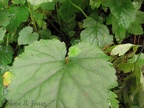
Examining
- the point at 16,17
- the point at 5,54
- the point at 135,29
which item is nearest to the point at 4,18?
the point at 16,17

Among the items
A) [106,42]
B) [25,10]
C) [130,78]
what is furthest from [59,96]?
[25,10]

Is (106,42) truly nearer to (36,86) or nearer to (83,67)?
(83,67)

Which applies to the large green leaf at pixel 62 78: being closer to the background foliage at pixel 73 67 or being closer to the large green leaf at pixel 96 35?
the background foliage at pixel 73 67

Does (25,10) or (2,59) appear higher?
(25,10)

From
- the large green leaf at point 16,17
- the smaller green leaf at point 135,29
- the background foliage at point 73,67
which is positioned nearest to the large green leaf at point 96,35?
the background foliage at point 73,67

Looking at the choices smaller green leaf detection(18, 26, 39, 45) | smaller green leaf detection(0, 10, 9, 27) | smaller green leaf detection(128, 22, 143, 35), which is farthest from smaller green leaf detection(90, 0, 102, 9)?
smaller green leaf detection(0, 10, 9, 27)

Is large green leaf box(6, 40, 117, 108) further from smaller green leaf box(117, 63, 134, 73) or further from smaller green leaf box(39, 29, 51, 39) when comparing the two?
smaller green leaf box(39, 29, 51, 39)
